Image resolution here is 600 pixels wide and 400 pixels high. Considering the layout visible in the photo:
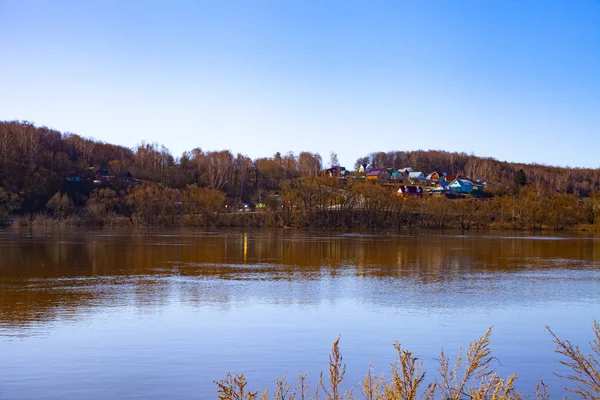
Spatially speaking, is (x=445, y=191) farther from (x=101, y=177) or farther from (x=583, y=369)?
(x=583, y=369)

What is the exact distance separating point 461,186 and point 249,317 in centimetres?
11486

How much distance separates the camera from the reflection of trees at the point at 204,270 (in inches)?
740

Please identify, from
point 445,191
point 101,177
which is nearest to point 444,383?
point 101,177

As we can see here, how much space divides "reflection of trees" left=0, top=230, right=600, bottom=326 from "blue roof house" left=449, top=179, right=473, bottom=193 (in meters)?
82.4

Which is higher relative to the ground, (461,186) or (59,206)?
(461,186)

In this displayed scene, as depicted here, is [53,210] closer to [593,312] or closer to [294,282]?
[294,282]

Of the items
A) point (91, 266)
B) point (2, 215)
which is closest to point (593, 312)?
point (91, 266)

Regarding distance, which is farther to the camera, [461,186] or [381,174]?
[381,174]

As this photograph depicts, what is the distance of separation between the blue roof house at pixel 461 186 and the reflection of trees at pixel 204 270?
82.4 metres

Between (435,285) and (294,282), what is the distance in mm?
5150

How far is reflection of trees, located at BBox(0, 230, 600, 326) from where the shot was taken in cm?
1880

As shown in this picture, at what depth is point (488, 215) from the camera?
8756cm

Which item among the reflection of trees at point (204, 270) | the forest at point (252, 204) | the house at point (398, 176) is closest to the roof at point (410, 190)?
the forest at point (252, 204)

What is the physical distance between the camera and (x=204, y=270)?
27500 millimetres
